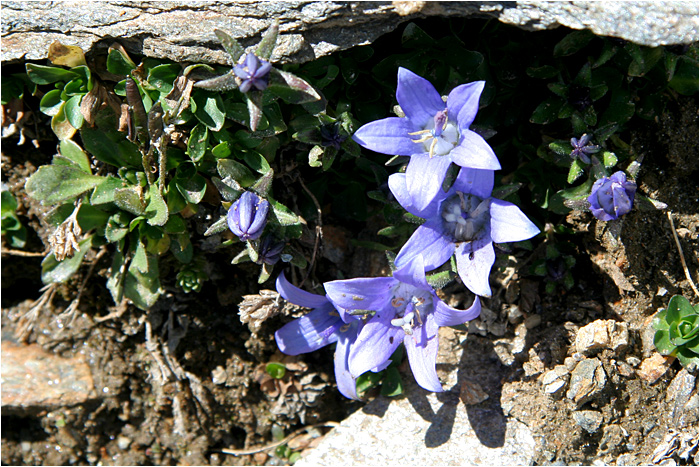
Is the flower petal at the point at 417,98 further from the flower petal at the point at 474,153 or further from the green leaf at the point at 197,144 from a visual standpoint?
the green leaf at the point at 197,144

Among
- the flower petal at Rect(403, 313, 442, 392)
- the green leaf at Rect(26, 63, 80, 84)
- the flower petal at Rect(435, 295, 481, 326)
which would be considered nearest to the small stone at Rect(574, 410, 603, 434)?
the flower petal at Rect(403, 313, 442, 392)

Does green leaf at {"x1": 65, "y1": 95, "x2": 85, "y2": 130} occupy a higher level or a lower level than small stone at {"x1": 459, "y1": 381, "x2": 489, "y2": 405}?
higher

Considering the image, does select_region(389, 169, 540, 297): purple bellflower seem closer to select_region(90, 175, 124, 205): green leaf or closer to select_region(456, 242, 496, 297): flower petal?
select_region(456, 242, 496, 297): flower petal

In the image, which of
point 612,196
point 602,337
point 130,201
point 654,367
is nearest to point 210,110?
point 130,201

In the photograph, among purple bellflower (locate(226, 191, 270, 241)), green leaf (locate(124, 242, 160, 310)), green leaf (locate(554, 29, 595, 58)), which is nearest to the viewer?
purple bellflower (locate(226, 191, 270, 241))

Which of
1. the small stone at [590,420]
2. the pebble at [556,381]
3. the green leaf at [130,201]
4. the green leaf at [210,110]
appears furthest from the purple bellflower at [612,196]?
the green leaf at [130,201]

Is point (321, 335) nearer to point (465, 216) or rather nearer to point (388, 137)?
point (465, 216)

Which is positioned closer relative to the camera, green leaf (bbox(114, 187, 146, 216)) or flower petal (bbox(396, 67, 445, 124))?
flower petal (bbox(396, 67, 445, 124))
